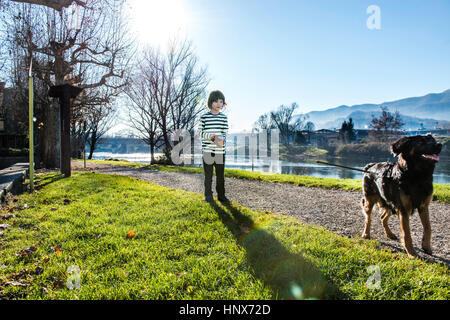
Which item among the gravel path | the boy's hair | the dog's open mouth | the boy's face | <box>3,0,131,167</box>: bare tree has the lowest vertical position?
the gravel path

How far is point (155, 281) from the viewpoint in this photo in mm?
2051

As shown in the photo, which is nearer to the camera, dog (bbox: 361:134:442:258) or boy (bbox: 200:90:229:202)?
dog (bbox: 361:134:442:258)

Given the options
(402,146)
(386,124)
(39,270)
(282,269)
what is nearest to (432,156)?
(402,146)

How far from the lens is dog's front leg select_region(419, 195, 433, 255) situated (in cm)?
276

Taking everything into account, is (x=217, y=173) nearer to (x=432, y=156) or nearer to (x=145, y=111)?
(x=432, y=156)

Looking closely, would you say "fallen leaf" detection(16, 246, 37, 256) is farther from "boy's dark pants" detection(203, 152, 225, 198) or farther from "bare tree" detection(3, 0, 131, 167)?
"bare tree" detection(3, 0, 131, 167)

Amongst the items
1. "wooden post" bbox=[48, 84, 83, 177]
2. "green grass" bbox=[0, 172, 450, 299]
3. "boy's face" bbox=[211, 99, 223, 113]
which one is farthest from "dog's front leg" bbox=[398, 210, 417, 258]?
"wooden post" bbox=[48, 84, 83, 177]

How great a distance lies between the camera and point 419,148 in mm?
2678

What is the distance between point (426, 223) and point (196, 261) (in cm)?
279

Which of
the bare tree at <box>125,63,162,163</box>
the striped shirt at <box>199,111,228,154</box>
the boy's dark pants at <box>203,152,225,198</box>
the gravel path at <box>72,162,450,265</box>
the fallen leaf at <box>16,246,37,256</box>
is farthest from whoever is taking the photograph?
the bare tree at <box>125,63,162,163</box>

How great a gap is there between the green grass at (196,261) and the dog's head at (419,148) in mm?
1155

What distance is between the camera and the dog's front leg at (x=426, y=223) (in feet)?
9.07

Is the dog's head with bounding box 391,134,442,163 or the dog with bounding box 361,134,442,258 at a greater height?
the dog's head with bounding box 391,134,442,163

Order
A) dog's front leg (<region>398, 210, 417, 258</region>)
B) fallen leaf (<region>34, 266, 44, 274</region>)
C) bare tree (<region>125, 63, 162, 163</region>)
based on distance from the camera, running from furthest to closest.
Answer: bare tree (<region>125, 63, 162, 163</region>), dog's front leg (<region>398, 210, 417, 258</region>), fallen leaf (<region>34, 266, 44, 274</region>)
